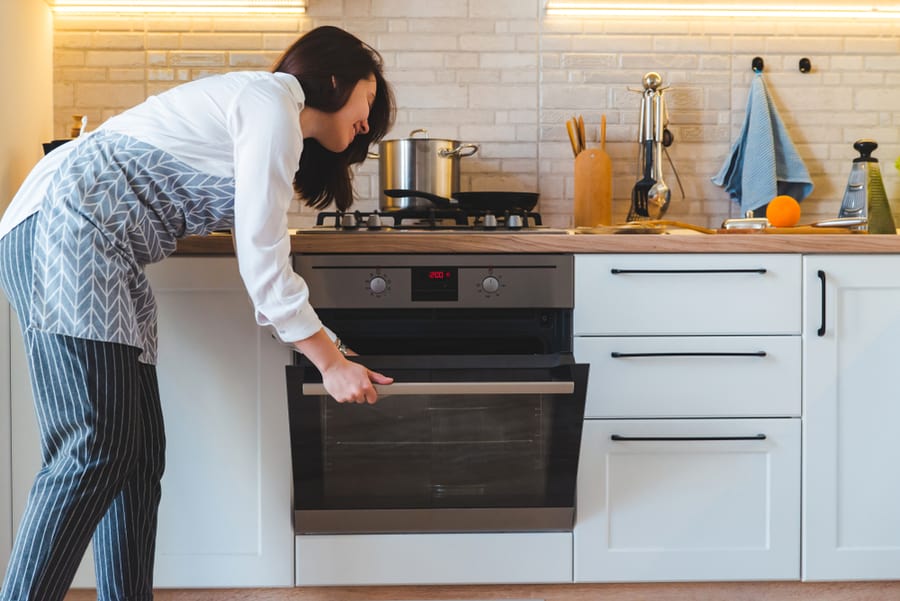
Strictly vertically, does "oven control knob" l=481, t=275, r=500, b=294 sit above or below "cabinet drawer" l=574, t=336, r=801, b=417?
above

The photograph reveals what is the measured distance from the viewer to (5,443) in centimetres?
174

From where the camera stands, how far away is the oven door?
5.62 ft

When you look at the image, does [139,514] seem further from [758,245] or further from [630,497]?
[758,245]

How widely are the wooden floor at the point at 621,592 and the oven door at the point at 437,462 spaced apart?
14 cm

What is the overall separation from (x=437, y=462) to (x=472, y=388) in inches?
9.7

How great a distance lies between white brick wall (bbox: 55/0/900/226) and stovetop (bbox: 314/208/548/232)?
0.92 ft

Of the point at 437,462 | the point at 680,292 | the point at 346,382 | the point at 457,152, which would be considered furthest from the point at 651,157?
the point at 346,382

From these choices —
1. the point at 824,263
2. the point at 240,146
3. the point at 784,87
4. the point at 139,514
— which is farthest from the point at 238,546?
the point at 784,87

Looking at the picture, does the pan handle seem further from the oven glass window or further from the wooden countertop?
the oven glass window

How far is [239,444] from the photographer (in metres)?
1.76

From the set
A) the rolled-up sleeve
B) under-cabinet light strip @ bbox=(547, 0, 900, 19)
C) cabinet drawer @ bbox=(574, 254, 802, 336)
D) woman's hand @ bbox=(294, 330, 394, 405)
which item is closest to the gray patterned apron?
the rolled-up sleeve

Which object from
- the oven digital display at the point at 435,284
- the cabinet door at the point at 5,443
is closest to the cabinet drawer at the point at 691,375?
the oven digital display at the point at 435,284

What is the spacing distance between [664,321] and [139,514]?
104cm

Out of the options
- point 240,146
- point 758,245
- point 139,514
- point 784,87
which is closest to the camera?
point 240,146
